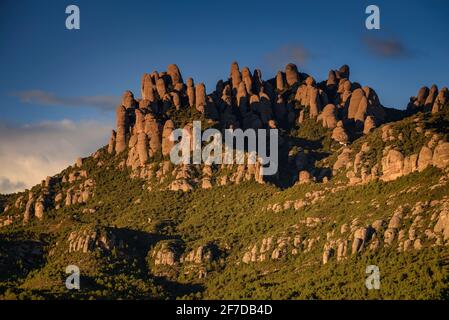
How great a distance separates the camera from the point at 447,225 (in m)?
193

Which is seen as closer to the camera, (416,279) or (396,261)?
(416,279)

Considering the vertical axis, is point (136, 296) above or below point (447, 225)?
below

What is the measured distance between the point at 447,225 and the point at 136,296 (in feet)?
184

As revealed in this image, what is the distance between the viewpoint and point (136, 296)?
196 meters
